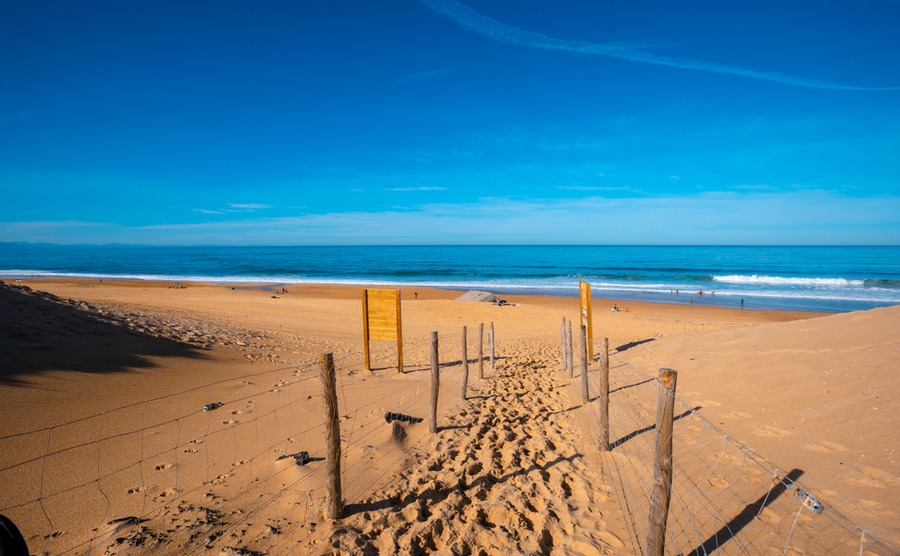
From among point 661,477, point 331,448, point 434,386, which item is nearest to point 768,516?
point 661,477

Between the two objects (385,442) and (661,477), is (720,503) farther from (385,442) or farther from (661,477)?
(385,442)

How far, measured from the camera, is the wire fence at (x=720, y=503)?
3.52 metres

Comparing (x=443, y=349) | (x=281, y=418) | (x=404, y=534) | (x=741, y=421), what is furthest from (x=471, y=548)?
(x=443, y=349)

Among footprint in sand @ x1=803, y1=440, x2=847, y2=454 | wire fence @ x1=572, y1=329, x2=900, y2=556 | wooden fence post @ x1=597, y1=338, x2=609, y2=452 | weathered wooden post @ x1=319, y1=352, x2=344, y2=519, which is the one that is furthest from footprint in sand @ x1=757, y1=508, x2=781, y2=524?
weathered wooden post @ x1=319, y1=352, x2=344, y2=519

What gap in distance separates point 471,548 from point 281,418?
4241 millimetres

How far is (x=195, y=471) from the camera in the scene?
15.6 ft

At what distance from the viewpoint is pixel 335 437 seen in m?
3.99

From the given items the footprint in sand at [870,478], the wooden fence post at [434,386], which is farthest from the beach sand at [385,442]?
the wooden fence post at [434,386]

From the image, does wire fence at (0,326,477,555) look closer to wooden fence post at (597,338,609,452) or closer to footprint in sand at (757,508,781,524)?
wooden fence post at (597,338,609,452)

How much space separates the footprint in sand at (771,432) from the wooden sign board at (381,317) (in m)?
7.03

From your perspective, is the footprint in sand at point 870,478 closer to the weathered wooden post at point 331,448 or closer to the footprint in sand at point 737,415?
the footprint in sand at point 737,415

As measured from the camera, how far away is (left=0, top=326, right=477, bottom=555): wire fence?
11.8ft

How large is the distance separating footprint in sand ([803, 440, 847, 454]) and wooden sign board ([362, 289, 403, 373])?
296 inches

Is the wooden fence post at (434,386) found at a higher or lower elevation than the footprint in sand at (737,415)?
higher
